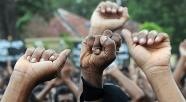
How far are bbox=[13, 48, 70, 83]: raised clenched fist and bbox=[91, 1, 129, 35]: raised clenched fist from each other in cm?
100

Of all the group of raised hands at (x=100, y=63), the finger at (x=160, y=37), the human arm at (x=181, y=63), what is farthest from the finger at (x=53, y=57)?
the human arm at (x=181, y=63)

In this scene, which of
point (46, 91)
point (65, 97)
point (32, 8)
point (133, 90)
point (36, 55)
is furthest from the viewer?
point (32, 8)

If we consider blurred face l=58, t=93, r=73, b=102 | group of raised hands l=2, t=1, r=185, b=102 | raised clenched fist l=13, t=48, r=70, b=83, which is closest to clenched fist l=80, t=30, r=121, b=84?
group of raised hands l=2, t=1, r=185, b=102

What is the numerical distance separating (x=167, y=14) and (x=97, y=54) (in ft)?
103

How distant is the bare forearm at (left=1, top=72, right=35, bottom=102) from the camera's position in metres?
3.53

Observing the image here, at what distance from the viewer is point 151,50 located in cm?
354

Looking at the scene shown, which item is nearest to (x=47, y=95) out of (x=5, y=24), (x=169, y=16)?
(x=5, y=24)

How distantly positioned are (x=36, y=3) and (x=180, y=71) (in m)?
24.7

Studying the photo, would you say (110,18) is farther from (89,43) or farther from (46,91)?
(46,91)

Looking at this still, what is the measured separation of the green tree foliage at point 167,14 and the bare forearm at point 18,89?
30.4m

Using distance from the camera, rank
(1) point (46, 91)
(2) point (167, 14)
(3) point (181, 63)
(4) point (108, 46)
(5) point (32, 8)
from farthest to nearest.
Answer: (2) point (167, 14) → (5) point (32, 8) → (1) point (46, 91) → (3) point (181, 63) → (4) point (108, 46)

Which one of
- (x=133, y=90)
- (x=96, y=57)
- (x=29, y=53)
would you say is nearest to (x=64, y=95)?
(x=133, y=90)

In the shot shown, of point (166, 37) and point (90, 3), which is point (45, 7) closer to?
point (166, 37)

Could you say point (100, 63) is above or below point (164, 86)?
above
